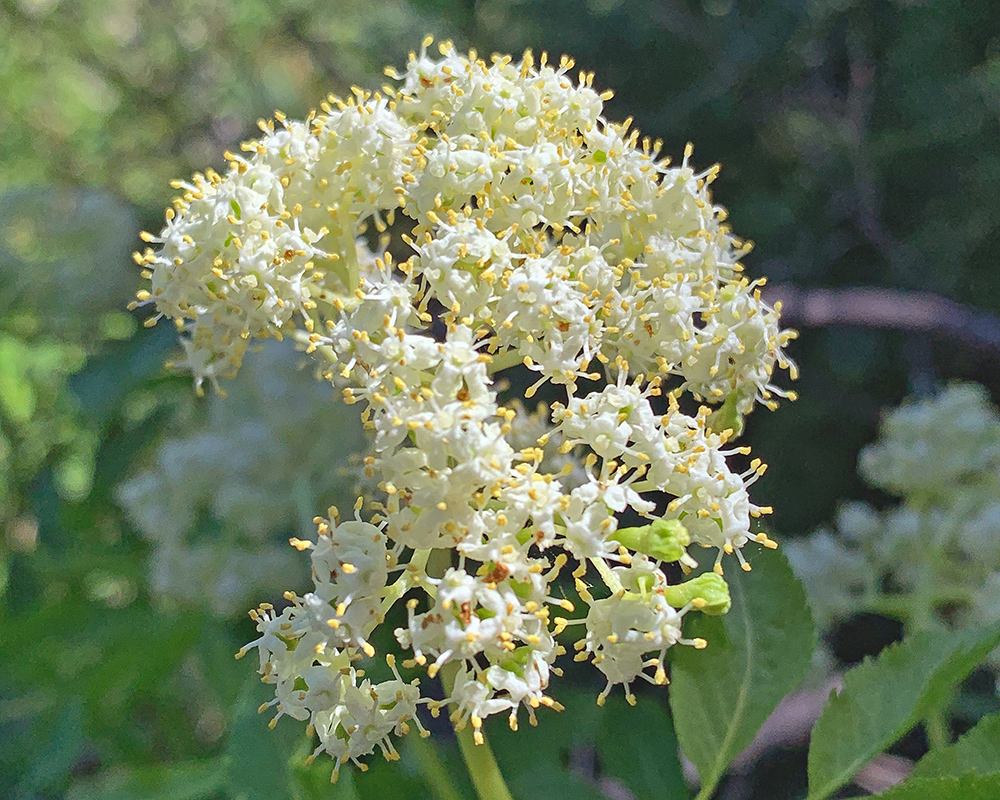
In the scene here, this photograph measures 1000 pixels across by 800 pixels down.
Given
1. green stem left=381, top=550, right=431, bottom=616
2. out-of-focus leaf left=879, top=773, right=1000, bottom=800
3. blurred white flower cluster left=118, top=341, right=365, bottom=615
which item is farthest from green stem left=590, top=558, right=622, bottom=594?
blurred white flower cluster left=118, top=341, right=365, bottom=615

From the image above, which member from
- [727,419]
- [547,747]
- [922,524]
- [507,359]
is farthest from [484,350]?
[922,524]

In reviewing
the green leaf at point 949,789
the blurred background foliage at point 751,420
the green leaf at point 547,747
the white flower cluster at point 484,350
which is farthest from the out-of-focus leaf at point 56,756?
the green leaf at point 949,789

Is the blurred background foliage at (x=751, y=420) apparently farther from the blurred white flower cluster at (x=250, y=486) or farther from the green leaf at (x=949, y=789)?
the green leaf at (x=949, y=789)

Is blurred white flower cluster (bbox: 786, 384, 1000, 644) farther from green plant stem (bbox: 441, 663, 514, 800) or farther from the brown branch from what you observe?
green plant stem (bbox: 441, 663, 514, 800)

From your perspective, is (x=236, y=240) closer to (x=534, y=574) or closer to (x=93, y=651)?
(x=534, y=574)

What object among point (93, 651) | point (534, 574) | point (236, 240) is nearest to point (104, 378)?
point (93, 651)
